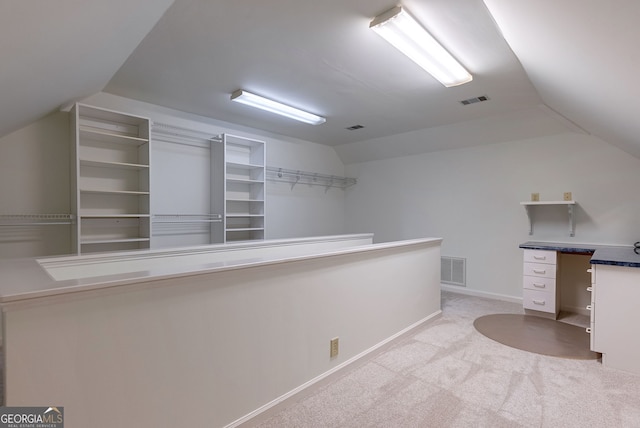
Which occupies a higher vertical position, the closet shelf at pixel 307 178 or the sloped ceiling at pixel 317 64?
the sloped ceiling at pixel 317 64

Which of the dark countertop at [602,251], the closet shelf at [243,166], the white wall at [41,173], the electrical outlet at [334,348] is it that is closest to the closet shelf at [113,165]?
the white wall at [41,173]

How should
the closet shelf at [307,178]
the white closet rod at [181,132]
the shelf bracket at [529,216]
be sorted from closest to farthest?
1. the white closet rod at [181,132]
2. the shelf bracket at [529,216]
3. the closet shelf at [307,178]

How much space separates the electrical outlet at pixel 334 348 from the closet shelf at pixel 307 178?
10.3 ft

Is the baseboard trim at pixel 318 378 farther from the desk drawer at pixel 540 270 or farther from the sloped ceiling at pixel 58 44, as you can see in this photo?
→ the sloped ceiling at pixel 58 44

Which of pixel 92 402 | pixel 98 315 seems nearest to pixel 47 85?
pixel 98 315

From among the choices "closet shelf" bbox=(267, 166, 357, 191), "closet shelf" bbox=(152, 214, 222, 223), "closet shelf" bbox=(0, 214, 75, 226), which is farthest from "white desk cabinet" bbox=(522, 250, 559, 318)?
"closet shelf" bbox=(0, 214, 75, 226)

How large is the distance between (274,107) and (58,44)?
2118 millimetres

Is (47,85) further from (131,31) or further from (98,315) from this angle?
(98,315)

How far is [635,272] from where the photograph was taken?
2264 millimetres

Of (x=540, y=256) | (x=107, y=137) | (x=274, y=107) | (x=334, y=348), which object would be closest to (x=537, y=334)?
(x=540, y=256)

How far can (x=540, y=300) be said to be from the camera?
11.4 ft

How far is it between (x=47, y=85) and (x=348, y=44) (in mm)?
2067

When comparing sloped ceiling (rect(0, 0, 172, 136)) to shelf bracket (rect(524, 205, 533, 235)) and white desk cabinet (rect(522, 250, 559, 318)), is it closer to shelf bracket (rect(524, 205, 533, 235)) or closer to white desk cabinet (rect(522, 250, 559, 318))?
white desk cabinet (rect(522, 250, 559, 318))

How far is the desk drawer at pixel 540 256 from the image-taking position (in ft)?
11.1
